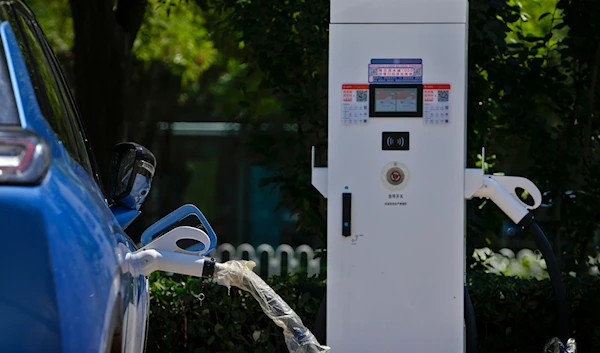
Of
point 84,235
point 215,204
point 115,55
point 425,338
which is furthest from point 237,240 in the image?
point 84,235

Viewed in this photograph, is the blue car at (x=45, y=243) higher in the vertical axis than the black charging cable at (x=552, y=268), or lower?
higher

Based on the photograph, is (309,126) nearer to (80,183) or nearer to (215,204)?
(80,183)

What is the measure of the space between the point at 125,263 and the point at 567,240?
15.7 ft

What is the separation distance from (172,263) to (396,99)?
2056 millimetres

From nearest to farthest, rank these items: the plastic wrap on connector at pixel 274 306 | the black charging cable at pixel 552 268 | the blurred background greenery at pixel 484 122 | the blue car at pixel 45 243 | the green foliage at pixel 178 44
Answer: the blue car at pixel 45 243
the plastic wrap on connector at pixel 274 306
the black charging cable at pixel 552 268
the blurred background greenery at pixel 484 122
the green foliage at pixel 178 44

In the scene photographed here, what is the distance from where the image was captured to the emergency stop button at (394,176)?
4.90 metres

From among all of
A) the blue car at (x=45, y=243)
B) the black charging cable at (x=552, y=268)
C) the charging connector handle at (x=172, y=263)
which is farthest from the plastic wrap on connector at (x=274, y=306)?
the black charging cable at (x=552, y=268)

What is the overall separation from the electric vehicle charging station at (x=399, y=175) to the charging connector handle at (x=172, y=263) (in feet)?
5.88

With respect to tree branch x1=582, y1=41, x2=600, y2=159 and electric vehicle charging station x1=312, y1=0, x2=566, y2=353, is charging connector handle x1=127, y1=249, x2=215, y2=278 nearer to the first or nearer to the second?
electric vehicle charging station x1=312, y1=0, x2=566, y2=353

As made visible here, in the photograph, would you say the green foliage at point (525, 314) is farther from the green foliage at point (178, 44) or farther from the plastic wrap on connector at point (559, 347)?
the green foliage at point (178, 44)

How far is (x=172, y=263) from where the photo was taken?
3152 mm

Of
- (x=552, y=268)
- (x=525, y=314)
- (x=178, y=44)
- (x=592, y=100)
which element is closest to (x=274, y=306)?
(x=552, y=268)

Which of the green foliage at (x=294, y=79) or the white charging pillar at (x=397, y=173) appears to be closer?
the white charging pillar at (x=397, y=173)

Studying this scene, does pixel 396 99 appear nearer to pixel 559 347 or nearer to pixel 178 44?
pixel 559 347
